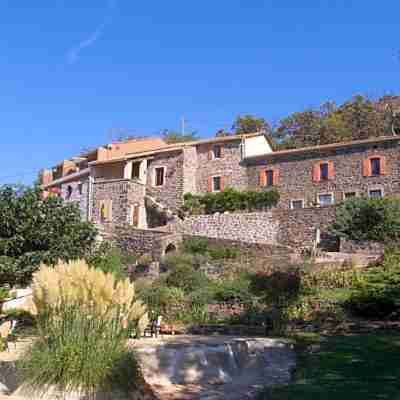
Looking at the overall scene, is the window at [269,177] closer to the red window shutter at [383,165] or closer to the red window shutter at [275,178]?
the red window shutter at [275,178]

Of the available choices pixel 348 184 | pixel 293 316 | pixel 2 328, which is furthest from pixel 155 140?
pixel 2 328

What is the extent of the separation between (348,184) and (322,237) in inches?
194

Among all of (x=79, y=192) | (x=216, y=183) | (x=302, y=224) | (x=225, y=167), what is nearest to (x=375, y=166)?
(x=302, y=224)

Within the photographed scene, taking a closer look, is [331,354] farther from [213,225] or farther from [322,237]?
[213,225]

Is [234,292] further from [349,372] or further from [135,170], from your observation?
[135,170]

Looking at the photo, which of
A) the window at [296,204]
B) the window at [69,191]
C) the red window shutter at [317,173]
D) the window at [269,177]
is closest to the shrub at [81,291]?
the window at [296,204]

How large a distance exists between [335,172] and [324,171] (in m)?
0.63

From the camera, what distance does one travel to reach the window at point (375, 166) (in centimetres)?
2731

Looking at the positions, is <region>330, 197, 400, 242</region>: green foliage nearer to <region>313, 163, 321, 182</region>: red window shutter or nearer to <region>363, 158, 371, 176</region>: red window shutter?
<region>363, 158, 371, 176</region>: red window shutter

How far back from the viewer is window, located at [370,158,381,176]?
89.6ft

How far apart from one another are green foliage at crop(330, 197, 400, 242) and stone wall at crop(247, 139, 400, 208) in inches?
157

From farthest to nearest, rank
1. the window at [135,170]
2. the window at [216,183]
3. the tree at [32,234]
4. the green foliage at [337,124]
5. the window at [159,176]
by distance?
the green foliage at [337,124], the window at [135,170], the window at [159,176], the window at [216,183], the tree at [32,234]

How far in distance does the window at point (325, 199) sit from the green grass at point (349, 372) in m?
18.4

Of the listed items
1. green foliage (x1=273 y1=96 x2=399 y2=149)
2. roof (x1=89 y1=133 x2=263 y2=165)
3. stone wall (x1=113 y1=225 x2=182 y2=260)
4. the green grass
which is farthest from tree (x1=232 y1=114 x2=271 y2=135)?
the green grass
